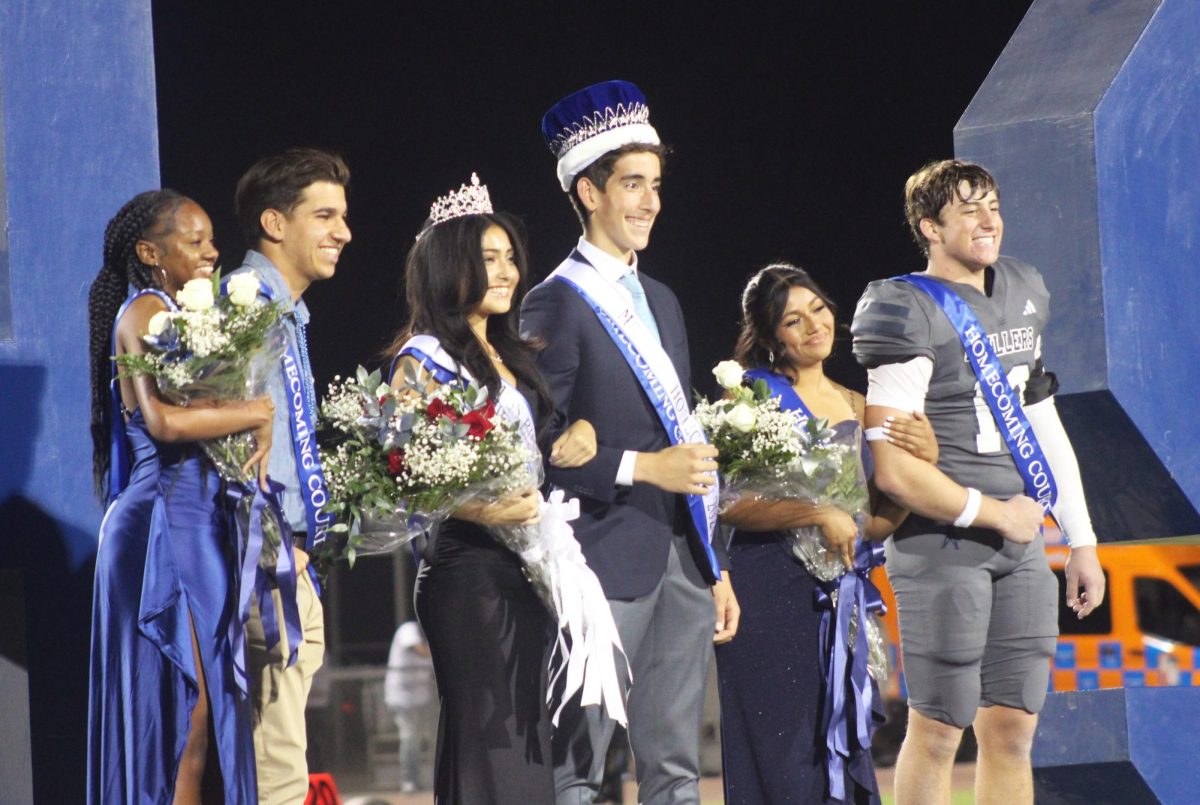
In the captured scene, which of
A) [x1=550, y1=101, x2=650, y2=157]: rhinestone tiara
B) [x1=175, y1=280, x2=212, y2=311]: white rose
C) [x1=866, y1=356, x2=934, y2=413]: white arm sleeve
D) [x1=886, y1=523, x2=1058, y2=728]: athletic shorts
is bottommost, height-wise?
[x1=886, y1=523, x2=1058, y2=728]: athletic shorts

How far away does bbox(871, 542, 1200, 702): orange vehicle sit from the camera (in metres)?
6.69

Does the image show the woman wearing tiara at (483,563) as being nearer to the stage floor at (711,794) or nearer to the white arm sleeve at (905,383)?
the white arm sleeve at (905,383)

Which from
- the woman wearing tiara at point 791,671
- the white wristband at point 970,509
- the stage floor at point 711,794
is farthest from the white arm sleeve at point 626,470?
the stage floor at point 711,794

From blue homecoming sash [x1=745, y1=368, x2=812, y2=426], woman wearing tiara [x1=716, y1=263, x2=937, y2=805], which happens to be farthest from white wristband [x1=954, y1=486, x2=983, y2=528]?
blue homecoming sash [x1=745, y1=368, x2=812, y2=426]

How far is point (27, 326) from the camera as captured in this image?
3287 millimetres

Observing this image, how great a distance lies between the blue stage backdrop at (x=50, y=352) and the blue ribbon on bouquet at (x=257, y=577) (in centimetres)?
63

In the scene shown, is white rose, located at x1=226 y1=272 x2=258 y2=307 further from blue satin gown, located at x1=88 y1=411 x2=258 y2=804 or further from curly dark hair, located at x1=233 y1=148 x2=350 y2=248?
curly dark hair, located at x1=233 y1=148 x2=350 y2=248

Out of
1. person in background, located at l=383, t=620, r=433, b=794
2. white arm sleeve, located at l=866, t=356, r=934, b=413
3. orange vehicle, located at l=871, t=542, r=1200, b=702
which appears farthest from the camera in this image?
orange vehicle, located at l=871, t=542, r=1200, b=702

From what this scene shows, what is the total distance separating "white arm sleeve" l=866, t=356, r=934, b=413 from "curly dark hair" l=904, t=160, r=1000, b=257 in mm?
308

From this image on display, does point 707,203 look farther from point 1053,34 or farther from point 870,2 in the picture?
point 1053,34

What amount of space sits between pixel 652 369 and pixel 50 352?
46.6 inches

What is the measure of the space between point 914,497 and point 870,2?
3.08 meters

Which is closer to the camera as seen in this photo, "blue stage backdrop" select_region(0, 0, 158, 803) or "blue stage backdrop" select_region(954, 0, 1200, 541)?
"blue stage backdrop" select_region(0, 0, 158, 803)

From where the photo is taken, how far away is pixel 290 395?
3002mm
